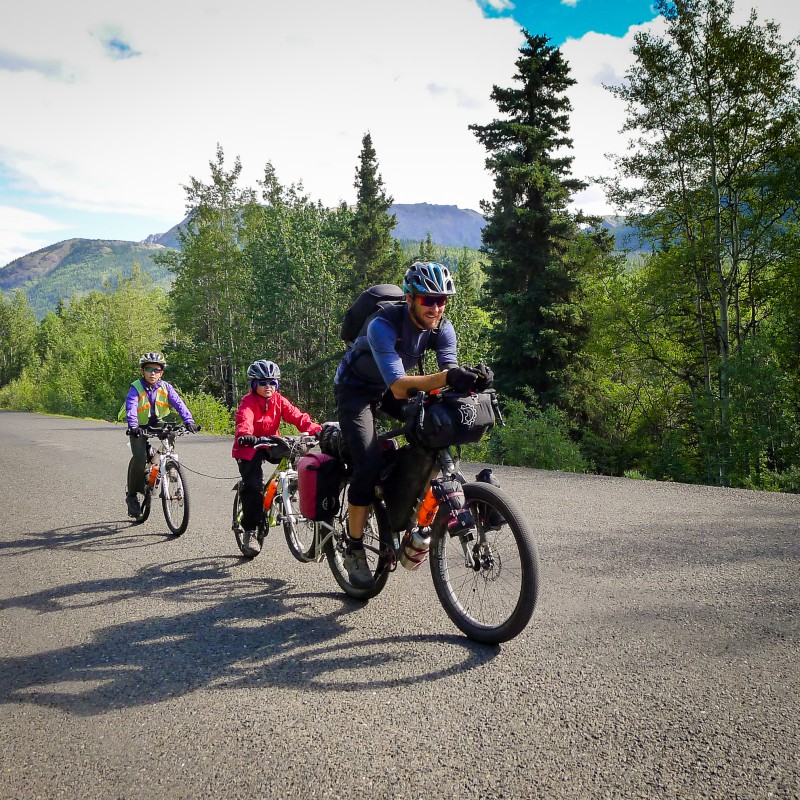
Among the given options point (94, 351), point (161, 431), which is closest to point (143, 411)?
point (161, 431)

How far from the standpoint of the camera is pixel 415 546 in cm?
366

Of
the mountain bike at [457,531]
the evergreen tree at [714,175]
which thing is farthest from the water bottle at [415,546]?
the evergreen tree at [714,175]

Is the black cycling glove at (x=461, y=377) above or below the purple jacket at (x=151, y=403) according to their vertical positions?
above

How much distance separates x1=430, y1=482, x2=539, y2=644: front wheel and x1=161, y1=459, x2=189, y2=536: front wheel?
370 cm

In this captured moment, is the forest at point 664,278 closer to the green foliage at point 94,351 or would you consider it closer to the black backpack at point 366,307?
the black backpack at point 366,307

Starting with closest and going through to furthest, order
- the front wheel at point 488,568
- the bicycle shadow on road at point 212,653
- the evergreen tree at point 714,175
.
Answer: the bicycle shadow on road at point 212,653 → the front wheel at point 488,568 → the evergreen tree at point 714,175

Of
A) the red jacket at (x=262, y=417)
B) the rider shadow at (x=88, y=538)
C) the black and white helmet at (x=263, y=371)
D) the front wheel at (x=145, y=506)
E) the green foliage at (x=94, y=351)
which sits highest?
the green foliage at (x=94, y=351)

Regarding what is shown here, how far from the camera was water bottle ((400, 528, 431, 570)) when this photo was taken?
364 cm

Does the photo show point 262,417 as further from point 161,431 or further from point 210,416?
point 210,416

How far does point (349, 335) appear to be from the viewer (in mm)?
4238

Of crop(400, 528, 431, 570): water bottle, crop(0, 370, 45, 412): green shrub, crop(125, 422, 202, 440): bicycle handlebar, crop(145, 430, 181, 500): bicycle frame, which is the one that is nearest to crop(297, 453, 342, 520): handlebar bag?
crop(400, 528, 431, 570): water bottle

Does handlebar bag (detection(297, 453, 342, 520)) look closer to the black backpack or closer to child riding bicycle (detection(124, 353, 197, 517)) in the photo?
the black backpack

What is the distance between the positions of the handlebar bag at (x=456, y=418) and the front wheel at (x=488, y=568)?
0.36 meters

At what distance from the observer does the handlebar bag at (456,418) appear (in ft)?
10.7
